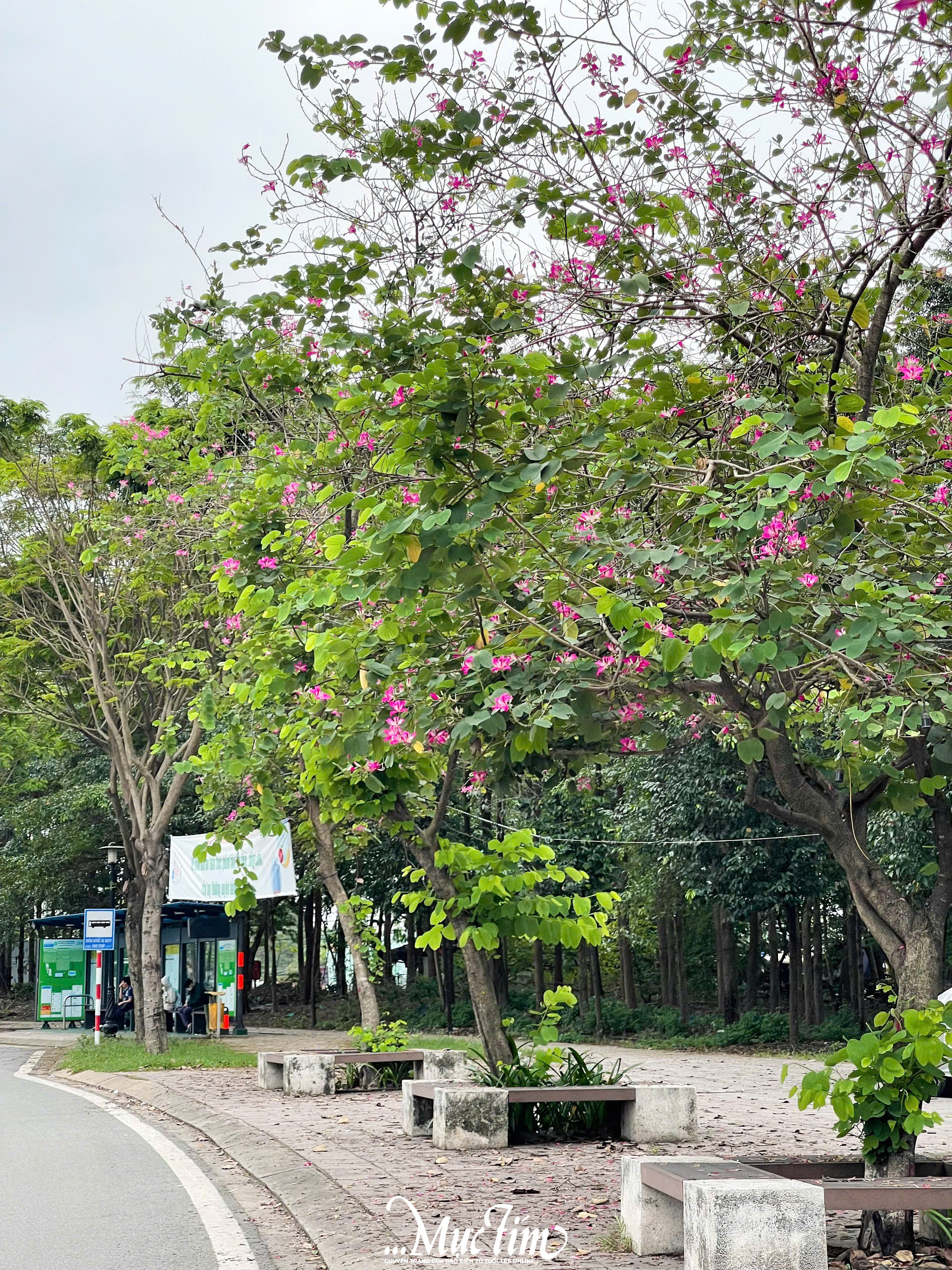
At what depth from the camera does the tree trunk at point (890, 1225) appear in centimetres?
579

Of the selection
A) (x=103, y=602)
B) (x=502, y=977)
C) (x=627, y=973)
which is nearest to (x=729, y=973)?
(x=627, y=973)

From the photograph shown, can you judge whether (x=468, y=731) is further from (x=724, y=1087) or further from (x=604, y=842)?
(x=604, y=842)

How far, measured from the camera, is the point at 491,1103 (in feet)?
30.8

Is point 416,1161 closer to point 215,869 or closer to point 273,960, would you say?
point 215,869

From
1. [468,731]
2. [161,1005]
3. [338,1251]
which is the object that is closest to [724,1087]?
[161,1005]

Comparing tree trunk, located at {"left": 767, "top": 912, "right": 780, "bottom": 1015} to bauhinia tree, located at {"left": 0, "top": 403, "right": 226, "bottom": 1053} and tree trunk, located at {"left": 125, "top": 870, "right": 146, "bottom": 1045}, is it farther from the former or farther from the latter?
tree trunk, located at {"left": 125, "top": 870, "right": 146, "bottom": 1045}

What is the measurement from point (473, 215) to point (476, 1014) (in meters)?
6.77

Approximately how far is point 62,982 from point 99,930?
10287 millimetres

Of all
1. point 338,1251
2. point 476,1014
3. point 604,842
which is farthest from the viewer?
point 604,842

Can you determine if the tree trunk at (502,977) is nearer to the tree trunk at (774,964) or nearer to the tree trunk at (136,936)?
the tree trunk at (774,964)

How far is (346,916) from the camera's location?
1722cm

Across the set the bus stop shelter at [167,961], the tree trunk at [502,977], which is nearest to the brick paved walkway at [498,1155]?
the bus stop shelter at [167,961]

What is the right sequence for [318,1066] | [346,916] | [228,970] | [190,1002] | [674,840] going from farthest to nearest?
[190,1002] → [228,970] → [674,840] → [346,916] → [318,1066]

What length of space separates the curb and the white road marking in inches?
13.4
